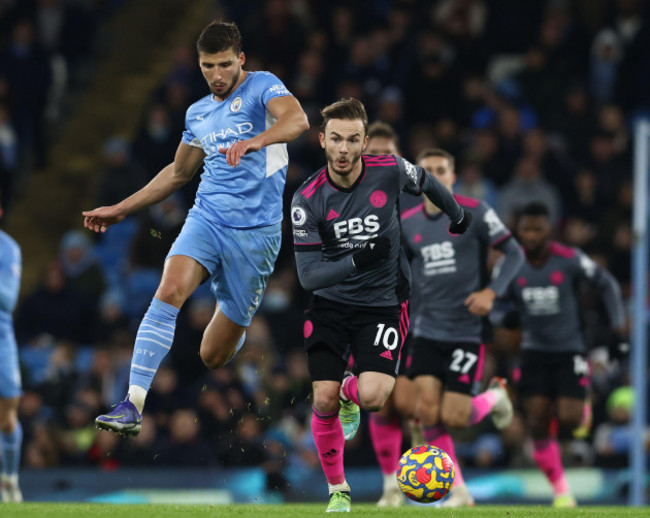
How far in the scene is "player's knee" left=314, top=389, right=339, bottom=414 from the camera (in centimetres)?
791

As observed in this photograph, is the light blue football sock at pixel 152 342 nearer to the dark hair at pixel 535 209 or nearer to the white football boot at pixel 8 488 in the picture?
the white football boot at pixel 8 488

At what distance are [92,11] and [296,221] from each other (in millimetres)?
12811

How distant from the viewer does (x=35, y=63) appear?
16484mm

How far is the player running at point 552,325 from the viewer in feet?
35.9

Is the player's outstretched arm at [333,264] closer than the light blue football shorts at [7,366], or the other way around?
the player's outstretched arm at [333,264]

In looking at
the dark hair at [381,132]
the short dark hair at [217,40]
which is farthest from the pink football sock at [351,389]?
the dark hair at [381,132]

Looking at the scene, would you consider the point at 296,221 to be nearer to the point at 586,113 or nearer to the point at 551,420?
the point at 551,420

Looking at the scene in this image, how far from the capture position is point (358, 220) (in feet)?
25.9

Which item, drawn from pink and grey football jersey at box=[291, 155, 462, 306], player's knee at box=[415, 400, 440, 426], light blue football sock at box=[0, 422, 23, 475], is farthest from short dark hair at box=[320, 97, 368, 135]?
light blue football sock at box=[0, 422, 23, 475]

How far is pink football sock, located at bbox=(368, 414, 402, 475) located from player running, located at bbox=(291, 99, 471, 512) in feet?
5.99

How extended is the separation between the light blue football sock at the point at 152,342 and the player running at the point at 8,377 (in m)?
2.90

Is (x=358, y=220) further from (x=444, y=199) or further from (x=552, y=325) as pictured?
(x=552, y=325)

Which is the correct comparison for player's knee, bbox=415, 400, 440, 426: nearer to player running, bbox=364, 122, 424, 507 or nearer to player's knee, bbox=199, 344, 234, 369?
player running, bbox=364, 122, 424, 507

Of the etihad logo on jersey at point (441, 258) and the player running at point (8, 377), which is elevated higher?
the etihad logo on jersey at point (441, 258)
